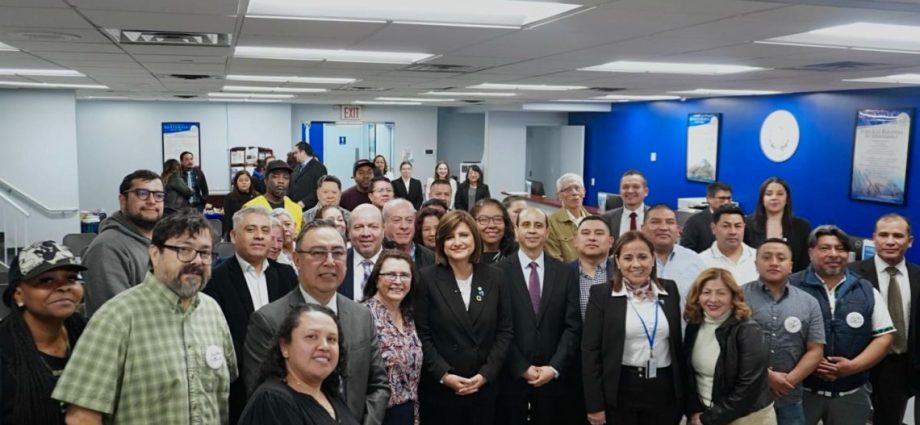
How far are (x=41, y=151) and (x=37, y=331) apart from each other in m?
8.18

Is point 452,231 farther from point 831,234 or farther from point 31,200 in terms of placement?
point 31,200

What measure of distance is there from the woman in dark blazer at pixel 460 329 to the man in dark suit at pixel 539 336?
0.11 m

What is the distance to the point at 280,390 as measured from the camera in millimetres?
2152

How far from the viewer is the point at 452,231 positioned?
11.3 ft

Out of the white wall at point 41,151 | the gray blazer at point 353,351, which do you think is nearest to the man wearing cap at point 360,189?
the gray blazer at point 353,351

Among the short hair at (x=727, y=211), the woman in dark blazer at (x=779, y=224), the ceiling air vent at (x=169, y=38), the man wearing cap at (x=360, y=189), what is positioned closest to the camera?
the ceiling air vent at (x=169, y=38)

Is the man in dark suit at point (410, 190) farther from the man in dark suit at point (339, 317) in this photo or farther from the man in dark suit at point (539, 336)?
the man in dark suit at point (339, 317)

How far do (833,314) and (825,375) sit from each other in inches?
12.0

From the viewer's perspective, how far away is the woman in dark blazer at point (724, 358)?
123 inches

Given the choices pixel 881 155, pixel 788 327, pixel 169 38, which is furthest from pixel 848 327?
pixel 881 155

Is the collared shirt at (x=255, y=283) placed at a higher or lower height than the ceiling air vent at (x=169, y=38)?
lower

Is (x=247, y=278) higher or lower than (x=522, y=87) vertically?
lower

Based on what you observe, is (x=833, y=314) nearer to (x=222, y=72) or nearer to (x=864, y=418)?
(x=864, y=418)

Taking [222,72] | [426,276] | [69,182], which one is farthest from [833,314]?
[69,182]
